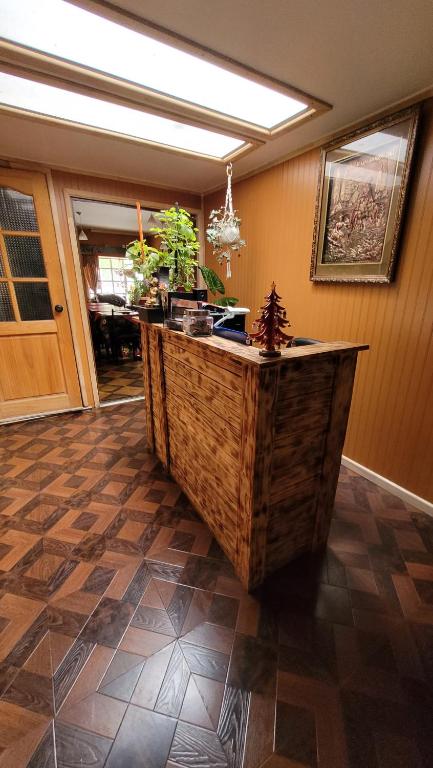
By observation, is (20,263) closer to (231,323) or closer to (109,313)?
(109,313)

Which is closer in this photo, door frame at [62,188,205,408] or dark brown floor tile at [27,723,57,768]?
dark brown floor tile at [27,723,57,768]

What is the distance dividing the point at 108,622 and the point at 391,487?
74.3 inches

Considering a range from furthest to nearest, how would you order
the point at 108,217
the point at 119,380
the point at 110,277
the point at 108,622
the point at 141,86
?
the point at 110,277 < the point at 108,217 < the point at 119,380 < the point at 141,86 < the point at 108,622

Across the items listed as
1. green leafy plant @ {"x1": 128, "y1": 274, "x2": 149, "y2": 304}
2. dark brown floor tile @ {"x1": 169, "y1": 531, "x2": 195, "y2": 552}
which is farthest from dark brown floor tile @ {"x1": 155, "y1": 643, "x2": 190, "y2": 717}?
green leafy plant @ {"x1": 128, "y1": 274, "x2": 149, "y2": 304}

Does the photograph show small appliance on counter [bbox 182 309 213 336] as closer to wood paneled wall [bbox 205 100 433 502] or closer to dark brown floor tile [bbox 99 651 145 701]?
wood paneled wall [bbox 205 100 433 502]

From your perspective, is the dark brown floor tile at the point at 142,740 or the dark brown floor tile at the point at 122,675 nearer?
the dark brown floor tile at the point at 142,740

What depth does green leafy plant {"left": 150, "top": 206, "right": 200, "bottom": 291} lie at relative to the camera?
1.76m

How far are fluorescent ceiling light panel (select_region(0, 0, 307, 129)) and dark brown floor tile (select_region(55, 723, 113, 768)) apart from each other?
254cm

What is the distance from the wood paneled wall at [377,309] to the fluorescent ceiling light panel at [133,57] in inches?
27.8

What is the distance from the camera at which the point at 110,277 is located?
27.8 feet

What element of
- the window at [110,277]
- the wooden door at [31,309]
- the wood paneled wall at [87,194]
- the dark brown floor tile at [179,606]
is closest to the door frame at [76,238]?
the wood paneled wall at [87,194]

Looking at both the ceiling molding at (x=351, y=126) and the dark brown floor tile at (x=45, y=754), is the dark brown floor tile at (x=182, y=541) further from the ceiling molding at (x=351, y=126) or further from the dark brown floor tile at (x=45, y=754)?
the ceiling molding at (x=351, y=126)

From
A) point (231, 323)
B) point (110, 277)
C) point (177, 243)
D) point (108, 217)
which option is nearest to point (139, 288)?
point (177, 243)

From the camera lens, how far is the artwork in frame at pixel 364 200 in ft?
5.55
